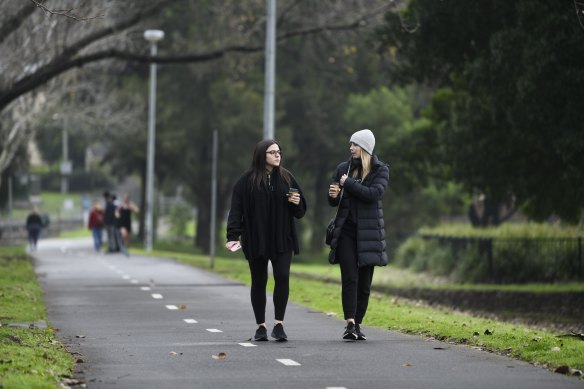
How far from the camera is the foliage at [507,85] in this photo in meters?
23.5

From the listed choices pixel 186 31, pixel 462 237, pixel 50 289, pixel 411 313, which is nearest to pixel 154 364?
pixel 411 313

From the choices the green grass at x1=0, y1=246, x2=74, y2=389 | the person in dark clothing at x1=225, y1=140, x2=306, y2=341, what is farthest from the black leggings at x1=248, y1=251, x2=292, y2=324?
the green grass at x1=0, y1=246, x2=74, y2=389

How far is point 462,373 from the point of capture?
10852 millimetres

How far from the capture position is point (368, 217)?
13320 mm

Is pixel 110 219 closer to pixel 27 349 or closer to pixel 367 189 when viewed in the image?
pixel 367 189

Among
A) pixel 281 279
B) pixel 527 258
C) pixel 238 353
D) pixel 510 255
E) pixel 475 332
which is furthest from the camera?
pixel 510 255

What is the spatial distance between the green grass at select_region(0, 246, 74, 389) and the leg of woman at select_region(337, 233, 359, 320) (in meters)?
2.71

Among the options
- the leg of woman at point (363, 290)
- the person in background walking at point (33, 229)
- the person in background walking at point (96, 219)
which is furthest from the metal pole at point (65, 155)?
the leg of woman at point (363, 290)

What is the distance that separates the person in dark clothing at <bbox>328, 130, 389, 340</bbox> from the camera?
43.3 feet

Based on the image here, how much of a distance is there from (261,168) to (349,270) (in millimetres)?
1270

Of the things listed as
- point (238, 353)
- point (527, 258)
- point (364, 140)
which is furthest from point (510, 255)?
point (238, 353)

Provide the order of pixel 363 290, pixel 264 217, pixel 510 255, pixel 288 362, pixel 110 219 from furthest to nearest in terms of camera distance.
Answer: pixel 110 219 < pixel 510 255 < pixel 363 290 < pixel 264 217 < pixel 288 362

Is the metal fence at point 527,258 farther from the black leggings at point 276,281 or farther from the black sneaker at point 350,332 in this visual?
the black leggings at point 276,281

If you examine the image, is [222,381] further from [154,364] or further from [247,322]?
[247,322]
